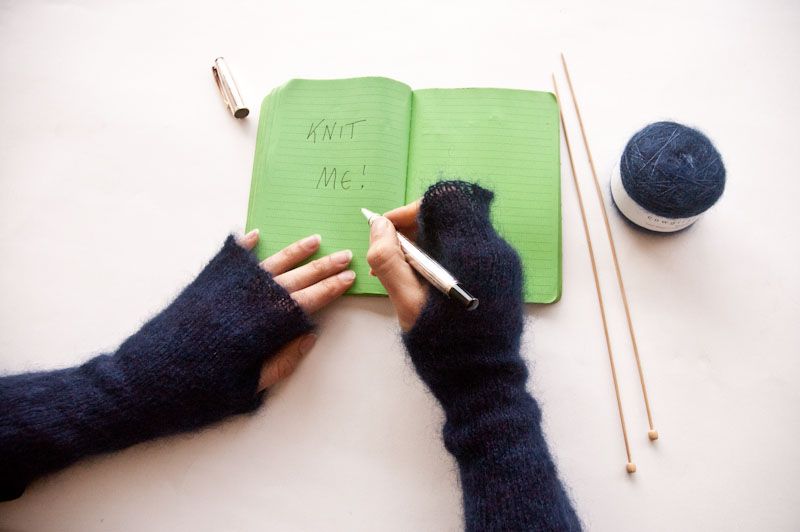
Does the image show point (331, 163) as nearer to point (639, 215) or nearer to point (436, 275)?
point (436, 275)

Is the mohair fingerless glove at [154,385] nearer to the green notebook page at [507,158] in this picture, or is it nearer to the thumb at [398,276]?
the thumb at [398,276]

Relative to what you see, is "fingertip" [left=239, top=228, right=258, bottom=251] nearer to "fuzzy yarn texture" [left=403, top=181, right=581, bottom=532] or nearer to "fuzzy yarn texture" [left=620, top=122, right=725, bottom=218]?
"fuzzy yarn texture" [left=403, top=181, right=581, bottom=532]

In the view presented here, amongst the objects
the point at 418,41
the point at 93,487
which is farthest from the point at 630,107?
the point at 93,487

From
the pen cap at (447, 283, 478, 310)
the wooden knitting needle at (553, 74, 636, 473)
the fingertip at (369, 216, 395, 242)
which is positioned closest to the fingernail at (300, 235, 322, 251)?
the fingertip at (369, 216, 395, 242)

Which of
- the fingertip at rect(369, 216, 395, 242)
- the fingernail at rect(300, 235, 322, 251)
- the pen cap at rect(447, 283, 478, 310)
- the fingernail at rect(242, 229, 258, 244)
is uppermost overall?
the fingernail at rect(242, 229, 258, 244)

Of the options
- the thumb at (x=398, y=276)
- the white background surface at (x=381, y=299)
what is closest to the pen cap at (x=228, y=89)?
the white background surface at (x=381, y=299)

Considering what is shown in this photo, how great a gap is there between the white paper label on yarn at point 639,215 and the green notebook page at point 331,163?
0.32 m

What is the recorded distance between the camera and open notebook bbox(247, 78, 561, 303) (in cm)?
76

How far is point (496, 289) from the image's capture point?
625mm

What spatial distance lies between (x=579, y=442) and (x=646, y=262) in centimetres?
29

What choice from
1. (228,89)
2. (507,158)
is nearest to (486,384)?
(507,158)

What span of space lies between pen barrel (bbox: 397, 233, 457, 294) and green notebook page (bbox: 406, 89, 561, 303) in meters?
0.15

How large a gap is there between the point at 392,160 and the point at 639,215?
1.23 ft

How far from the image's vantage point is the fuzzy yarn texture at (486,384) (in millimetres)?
592
